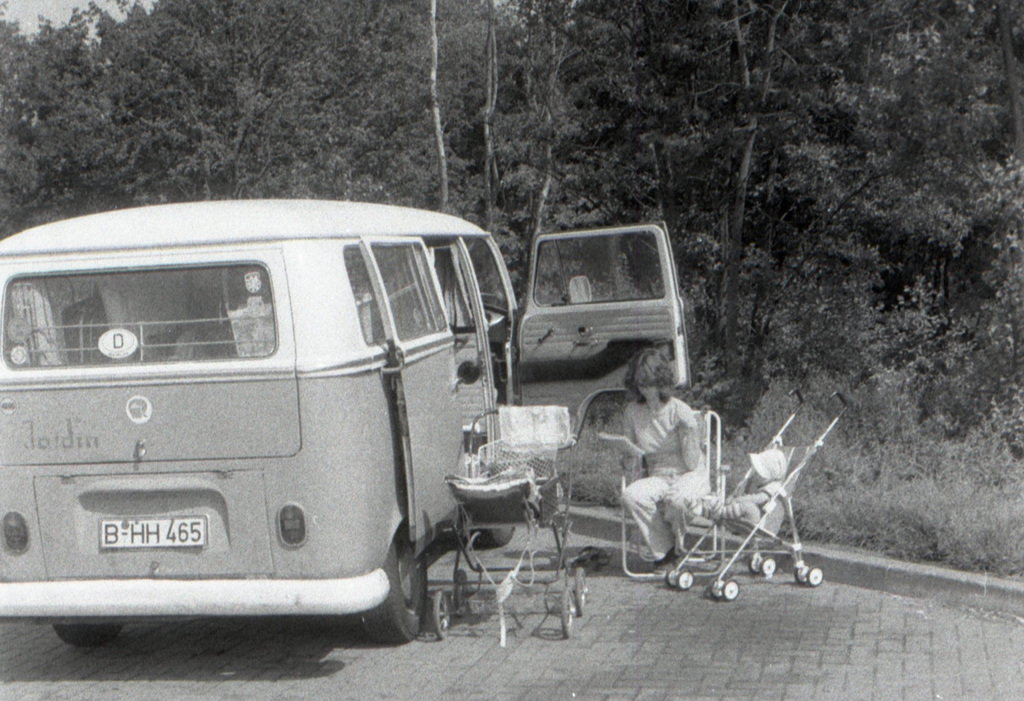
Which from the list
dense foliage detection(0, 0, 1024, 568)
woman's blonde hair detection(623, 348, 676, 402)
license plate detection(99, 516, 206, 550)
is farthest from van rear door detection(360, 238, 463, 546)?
dense foliage detection(0, 0, 1024, 568)

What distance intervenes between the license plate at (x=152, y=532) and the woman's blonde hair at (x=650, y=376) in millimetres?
3038

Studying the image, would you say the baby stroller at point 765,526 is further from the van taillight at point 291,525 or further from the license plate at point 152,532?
the license plate at point 152,532

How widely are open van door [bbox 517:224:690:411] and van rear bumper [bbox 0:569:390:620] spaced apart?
4.86m

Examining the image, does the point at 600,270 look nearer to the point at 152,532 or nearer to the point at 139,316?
the point at 139,316

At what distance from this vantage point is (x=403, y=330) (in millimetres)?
6797

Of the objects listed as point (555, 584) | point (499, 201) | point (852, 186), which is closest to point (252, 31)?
point (499, 201)

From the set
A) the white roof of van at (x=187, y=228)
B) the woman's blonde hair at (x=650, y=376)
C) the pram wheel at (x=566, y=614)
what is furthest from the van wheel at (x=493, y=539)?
the white roof of van at (x=187, y=228)

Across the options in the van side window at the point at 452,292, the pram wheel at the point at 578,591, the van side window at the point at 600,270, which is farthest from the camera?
the van side window at the point at 600,270

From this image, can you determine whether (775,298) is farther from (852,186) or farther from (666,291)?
(666,291)

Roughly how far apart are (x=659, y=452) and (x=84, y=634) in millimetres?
3482

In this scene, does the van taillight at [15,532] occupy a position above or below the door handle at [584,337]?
below

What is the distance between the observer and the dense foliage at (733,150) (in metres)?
10.7

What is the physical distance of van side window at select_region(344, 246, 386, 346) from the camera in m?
6.21

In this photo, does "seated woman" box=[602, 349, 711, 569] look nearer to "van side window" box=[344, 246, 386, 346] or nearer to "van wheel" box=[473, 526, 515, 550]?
"van wheel" box=[473, 526, 515, 550]
